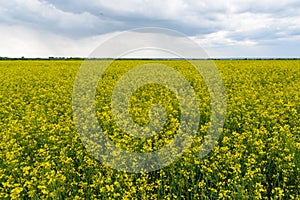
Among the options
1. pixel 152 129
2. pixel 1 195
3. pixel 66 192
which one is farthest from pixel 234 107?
pixel 1 195

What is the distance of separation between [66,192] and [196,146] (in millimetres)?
2154

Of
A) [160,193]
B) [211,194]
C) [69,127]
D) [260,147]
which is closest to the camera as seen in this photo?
[211,194]

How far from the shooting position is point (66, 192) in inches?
189

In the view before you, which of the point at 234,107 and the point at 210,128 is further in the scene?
the point at 234,107

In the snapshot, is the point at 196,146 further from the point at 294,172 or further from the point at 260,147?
the point at 294,172

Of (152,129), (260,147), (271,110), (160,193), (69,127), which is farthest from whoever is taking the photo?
(271,110)

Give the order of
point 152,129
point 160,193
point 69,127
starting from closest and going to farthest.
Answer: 1. point 160,193
2. point 152,129
3. point 69,127

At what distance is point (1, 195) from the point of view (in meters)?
4.67

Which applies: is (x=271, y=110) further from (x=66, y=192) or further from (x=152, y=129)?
(x=66, y=192)

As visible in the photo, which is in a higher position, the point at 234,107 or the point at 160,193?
the point at 234,107

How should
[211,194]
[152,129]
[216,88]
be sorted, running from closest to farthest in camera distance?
[211,194]
[152,129]
[216,88]

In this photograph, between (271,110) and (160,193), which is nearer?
(160,193)

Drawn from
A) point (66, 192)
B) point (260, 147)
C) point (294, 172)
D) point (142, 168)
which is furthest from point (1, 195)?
point (294, 172)

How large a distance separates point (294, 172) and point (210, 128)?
2084 millimetres
